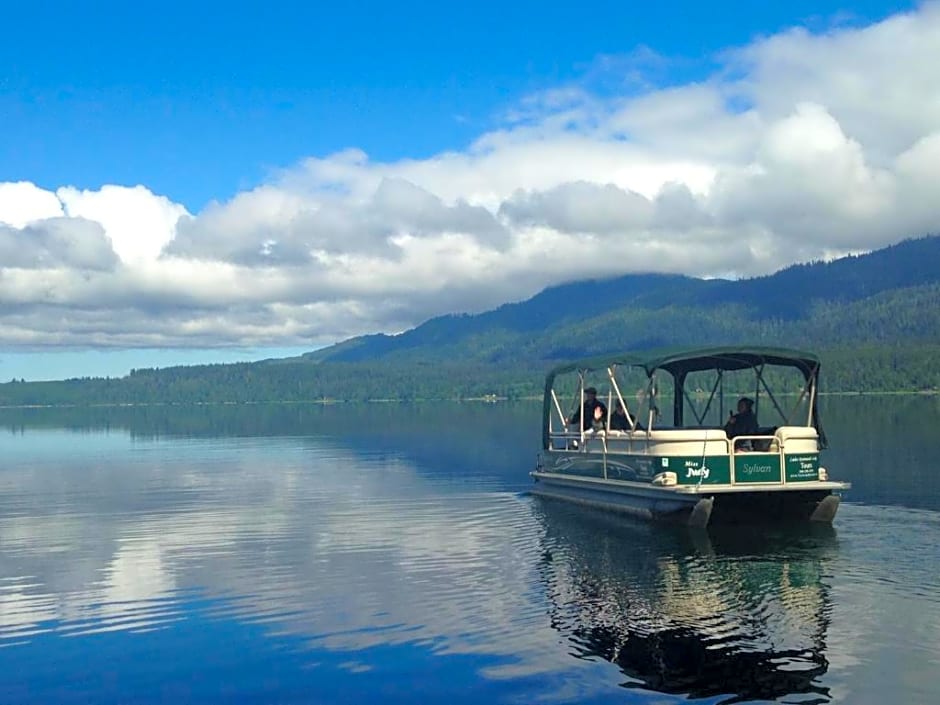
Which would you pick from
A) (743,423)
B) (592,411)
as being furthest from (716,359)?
(592,411)

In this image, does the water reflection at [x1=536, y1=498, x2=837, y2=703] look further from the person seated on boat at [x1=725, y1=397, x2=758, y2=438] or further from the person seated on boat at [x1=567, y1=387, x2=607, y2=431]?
the person seated on boat at [x1=567, y1=387, x2=607, y2=431]

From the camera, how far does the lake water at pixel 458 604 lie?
15.6m

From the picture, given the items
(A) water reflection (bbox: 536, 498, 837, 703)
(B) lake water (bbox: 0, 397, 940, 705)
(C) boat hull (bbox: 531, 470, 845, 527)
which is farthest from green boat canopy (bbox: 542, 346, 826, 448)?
(A) water reflection (bbox: 536, 498, 837, 703)

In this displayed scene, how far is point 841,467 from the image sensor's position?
50.3 m

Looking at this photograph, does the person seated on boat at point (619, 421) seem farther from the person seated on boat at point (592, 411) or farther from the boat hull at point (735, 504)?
the boat hull at point (735, 504)

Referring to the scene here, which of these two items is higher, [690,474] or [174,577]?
[690,474]

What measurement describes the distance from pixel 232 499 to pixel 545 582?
2381 cm

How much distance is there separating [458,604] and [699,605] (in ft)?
15.7

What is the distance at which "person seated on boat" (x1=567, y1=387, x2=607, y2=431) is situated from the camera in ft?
124

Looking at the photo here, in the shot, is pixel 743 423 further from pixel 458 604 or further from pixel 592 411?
pixel 458 604

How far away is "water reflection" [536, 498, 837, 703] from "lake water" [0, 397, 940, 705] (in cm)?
7

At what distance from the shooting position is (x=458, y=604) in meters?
20.7

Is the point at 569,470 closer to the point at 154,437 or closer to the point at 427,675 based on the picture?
the point at 427,675

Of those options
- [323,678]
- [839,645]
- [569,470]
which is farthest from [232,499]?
[839,645]
